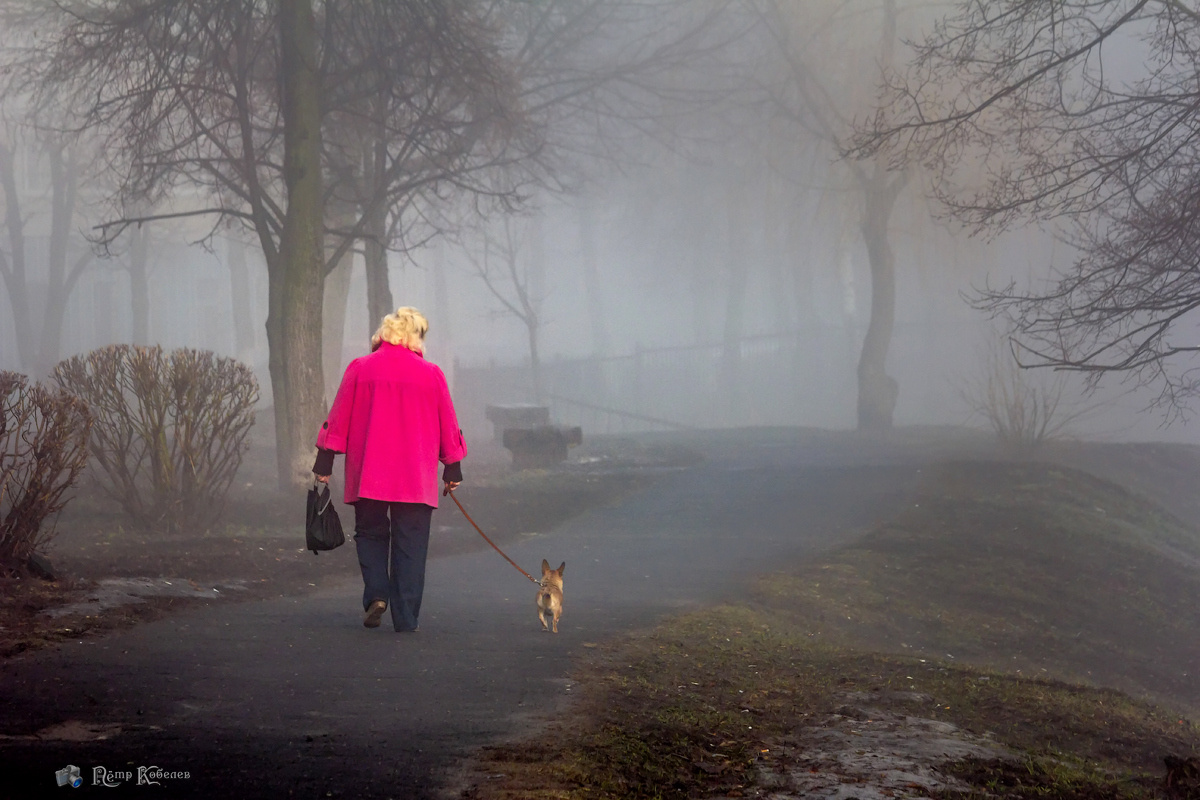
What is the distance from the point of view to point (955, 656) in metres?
9.09

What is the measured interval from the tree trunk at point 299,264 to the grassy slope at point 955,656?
6.33m

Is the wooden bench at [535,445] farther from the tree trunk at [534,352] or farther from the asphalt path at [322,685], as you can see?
the tree trunk at [534,352]

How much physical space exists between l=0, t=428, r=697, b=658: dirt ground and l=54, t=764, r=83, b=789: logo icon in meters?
1.96

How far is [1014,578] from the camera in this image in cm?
1156

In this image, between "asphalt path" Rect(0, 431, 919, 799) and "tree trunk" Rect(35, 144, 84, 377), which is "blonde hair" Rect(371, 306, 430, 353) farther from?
"tree trunk" Rect(35, 144, 84, 377)

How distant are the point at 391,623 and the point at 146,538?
14.9ft

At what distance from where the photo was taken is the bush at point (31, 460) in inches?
283

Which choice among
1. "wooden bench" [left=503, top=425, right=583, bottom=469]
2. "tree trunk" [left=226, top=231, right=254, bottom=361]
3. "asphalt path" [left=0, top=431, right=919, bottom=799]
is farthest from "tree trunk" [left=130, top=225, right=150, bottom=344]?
"asphalt path" [left=0, top=431, right=919, bottom=799]

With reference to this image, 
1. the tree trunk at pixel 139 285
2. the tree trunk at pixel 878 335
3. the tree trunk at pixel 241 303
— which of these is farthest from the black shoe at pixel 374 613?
the tree trunk at pixel 241 303

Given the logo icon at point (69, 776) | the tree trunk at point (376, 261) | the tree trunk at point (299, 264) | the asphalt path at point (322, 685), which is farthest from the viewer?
the tree trunk at point (376, 261)

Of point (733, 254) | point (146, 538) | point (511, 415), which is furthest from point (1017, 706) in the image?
point (733, 254)

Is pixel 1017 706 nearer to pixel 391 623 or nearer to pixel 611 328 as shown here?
pixel 391 623

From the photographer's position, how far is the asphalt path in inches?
151

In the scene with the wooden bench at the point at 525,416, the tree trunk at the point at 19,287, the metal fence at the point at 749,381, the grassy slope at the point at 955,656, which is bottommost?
the grassy slope at the point at 955,656
